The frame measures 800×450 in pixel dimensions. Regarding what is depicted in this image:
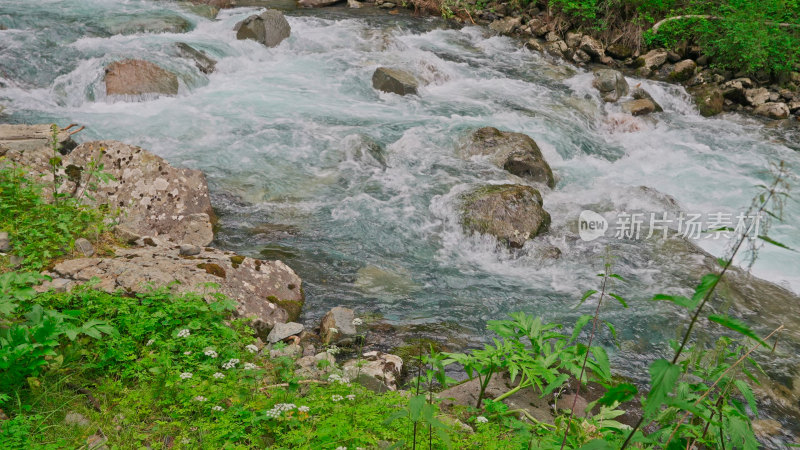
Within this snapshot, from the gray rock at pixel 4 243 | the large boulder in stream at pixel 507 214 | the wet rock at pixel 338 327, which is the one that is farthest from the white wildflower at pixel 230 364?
the large boulder in stream at pixel 507 214

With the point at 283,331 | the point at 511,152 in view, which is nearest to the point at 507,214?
the point at 511,152

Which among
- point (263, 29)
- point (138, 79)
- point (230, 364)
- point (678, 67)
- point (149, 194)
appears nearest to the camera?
point (230, 364)

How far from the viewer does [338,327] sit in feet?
15.7

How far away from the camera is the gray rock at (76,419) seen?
2955 mm

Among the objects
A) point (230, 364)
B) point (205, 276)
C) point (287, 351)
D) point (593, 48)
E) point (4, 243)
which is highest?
point (593, 48)

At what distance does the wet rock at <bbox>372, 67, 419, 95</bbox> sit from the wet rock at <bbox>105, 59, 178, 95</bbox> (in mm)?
3888

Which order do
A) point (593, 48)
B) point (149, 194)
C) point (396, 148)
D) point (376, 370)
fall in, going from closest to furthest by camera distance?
point (376, 370)
point (149, 194)
point (396, 148)
point (593, 48)

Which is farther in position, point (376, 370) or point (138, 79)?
point (138, 79)

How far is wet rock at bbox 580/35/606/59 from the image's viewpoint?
1441 centimetres

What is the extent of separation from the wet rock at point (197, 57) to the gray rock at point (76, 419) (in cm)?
934

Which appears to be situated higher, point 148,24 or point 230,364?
point 148,24

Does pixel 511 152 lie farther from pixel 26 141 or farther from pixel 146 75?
pixel 146 75

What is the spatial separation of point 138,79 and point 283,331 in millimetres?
7361

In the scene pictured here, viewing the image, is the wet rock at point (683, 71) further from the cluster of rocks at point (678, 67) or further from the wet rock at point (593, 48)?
the wet rock at point (593, 48)
